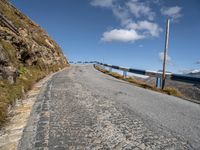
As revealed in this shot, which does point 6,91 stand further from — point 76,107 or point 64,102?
point 76,107

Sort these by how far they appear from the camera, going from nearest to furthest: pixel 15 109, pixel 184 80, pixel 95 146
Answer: pixel 95 146
pixel 15 109
pixel 184 80

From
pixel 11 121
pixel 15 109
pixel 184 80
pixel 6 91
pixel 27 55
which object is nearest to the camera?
pixel 11 121

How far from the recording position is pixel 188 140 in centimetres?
504

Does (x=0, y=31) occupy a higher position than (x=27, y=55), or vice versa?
(x=0, y=31)

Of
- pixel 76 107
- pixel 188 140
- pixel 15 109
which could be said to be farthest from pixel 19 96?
pixel 188 140

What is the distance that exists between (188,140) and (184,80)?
34.4 ft

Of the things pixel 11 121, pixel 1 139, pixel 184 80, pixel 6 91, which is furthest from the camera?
pixel 184 80

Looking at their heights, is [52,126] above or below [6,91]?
below

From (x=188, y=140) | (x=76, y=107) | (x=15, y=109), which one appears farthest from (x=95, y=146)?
(x=15, y=109)

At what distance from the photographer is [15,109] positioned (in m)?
7.52

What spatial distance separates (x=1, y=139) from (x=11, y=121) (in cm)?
128

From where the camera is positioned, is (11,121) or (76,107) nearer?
(11,121)

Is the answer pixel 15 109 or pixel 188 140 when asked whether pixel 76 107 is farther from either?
pixel 188 140

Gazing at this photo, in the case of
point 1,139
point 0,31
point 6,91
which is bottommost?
point 1,139
